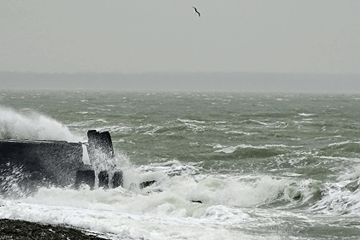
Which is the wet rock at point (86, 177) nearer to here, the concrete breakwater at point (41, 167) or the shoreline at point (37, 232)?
the concrete breakwater at point (41, 167)

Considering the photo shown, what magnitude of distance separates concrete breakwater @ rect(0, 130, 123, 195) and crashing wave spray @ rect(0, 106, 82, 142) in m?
4.07

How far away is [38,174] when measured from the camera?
502 inches

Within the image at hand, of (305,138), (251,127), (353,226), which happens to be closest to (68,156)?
(353,226)

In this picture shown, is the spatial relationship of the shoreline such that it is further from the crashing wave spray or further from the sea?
the crashing wave spray

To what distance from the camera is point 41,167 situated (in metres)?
12.8

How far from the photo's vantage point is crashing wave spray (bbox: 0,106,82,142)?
17.5m

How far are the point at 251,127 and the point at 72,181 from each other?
71.9ft

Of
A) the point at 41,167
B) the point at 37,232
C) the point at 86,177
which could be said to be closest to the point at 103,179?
the point at 86,177

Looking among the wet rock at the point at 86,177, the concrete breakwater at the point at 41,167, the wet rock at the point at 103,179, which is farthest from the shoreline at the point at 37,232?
the wet rock at the point at 103,179

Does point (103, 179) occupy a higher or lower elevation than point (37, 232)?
lower

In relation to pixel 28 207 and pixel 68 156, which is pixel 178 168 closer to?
pixel 68 156

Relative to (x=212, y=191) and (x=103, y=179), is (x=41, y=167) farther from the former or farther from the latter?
→ (x=212, y=191)

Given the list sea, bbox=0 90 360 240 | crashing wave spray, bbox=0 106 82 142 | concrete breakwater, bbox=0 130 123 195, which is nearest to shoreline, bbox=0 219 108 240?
sea, bbox=0 90 360 240

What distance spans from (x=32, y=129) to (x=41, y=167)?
207 inches
